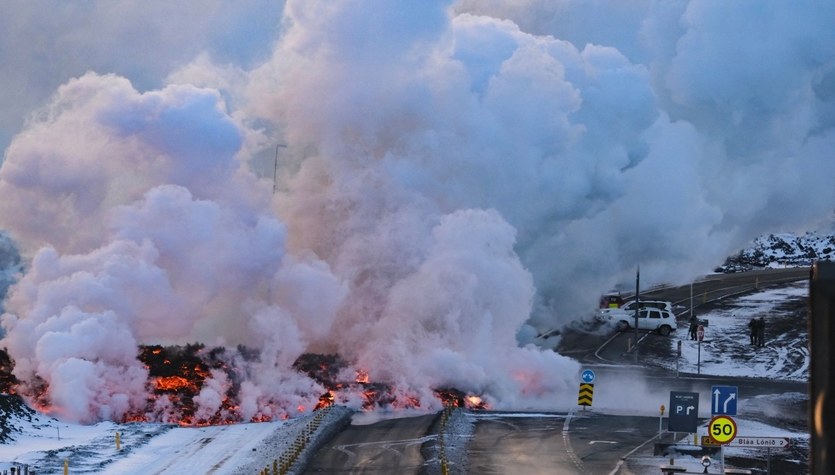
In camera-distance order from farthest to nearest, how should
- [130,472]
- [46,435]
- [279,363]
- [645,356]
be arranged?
1. [645,356]
2. [279,363]
3. [46,435]
4. [130,472]

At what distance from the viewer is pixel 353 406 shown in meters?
48.2

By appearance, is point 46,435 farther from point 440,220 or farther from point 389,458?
point 440,220

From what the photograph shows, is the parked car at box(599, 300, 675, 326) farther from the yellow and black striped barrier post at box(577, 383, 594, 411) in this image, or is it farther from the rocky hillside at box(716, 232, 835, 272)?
the rocky hillside at box(716, 232, 835, 272)

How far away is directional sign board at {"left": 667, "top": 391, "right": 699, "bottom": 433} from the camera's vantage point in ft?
96.1

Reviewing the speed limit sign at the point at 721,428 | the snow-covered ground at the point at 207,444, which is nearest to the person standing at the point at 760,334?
the snow-covered ground at the point at 207,444

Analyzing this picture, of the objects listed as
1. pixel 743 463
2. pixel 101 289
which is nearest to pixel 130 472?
pixel 101 289

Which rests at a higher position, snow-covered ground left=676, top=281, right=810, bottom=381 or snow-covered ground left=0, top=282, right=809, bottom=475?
snow-covered ground left=676, top=281, right=810, bottom=381

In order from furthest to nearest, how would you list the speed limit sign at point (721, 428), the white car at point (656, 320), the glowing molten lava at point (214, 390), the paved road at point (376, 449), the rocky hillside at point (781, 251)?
the rocky hillside at point (781, 251) < the white car at point (656, 320) < the glowing molten lava at point (214, 390) < the paved road at point (376, 449) < the speed limit sign at point (721, 428)

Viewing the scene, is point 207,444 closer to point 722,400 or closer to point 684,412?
point 684,412

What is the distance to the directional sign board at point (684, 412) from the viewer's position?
96.1 feet

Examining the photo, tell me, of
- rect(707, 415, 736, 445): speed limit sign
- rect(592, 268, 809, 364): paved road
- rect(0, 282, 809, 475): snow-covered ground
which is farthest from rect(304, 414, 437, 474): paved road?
rect(592, 268, 809, 364): paved road

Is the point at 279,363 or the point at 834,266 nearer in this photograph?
the point at 834,266

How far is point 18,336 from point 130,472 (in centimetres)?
1496

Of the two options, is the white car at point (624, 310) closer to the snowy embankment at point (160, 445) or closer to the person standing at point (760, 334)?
the person standing at point (760, 334)
